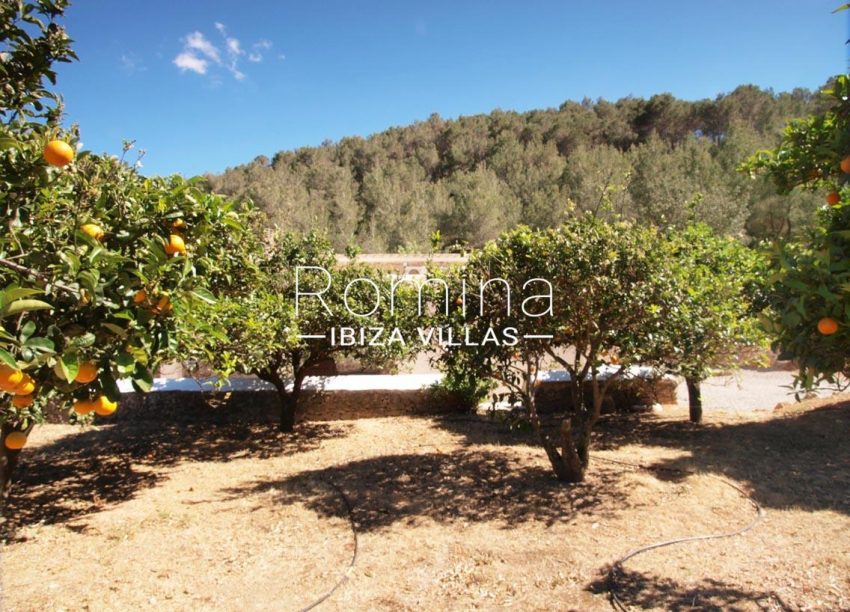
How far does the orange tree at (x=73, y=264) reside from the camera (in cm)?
177

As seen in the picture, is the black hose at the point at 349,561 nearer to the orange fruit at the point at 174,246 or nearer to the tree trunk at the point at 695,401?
the orange fruit at the point at 174,246

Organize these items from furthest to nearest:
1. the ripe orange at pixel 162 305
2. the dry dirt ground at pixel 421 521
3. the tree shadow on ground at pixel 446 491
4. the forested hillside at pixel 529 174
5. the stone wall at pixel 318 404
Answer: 1. the forested hillside at pixel 529 174
2. the stone wall at pixel 318 404
3. the tree shadow on ground at pixel 446 491
4. the dry dirt ground at pixel 421 521
5. the ripe orange at pixel 162 305

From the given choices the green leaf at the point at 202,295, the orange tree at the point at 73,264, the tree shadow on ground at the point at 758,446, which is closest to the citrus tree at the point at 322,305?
the tree shadow on ground at the point at 758,446

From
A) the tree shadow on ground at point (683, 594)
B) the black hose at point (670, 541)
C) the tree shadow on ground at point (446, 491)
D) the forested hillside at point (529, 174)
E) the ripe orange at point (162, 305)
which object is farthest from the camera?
the forested hillside at point (529, 174)

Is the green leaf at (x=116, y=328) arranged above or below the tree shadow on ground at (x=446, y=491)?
above

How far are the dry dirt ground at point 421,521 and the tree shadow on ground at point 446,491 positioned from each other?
0.02 metres

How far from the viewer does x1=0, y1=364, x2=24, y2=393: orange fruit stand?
1.58m

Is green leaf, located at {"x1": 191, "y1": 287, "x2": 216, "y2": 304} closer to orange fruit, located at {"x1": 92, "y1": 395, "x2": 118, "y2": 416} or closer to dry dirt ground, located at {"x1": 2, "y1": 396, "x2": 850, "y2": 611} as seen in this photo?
orange fruit, located at {"x1": 92, "y1": 395, "x2": 118, "y2": 416}

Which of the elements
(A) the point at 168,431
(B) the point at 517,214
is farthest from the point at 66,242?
(B) the point at 517,214

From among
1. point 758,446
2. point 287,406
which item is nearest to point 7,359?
point 287,406

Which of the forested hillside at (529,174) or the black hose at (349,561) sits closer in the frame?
the black hose at (349,561)

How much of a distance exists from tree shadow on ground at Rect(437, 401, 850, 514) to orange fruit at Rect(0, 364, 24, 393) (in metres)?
5.52

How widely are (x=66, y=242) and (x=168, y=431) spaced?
6.69 meters

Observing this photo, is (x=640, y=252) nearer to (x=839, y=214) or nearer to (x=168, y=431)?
(x=839, y=214)
